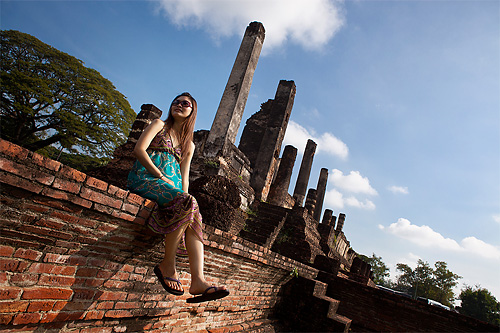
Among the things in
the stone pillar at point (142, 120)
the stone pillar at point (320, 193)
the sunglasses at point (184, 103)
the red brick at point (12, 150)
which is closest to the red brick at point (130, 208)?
the red brick at point (12, 150)

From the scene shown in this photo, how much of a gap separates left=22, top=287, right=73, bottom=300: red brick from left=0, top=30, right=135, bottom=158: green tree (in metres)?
14.4

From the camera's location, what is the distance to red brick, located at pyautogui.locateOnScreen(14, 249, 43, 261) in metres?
1.55

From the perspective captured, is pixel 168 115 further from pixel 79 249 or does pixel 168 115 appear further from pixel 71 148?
pixel 71 148

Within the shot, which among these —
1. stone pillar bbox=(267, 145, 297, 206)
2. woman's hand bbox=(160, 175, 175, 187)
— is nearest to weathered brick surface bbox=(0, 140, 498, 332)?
woman's hand bbox=(160, 175, 175, 187)

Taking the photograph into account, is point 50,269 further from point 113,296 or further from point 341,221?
point 341,221

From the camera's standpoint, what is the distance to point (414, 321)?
5906mm

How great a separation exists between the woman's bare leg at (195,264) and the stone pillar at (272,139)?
9.01 metres

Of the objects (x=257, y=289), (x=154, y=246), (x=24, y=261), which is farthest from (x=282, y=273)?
(x=24, y=261)

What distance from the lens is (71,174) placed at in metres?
1.65

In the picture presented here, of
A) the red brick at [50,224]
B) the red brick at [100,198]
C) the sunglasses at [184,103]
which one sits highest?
the sunglasses at [184,103]

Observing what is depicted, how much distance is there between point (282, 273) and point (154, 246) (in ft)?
10.3

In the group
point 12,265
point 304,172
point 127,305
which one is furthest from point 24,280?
point 304,172

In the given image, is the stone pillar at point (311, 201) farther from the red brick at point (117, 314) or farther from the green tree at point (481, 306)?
the green tree at point (481, 306)

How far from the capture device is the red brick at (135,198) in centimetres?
199
